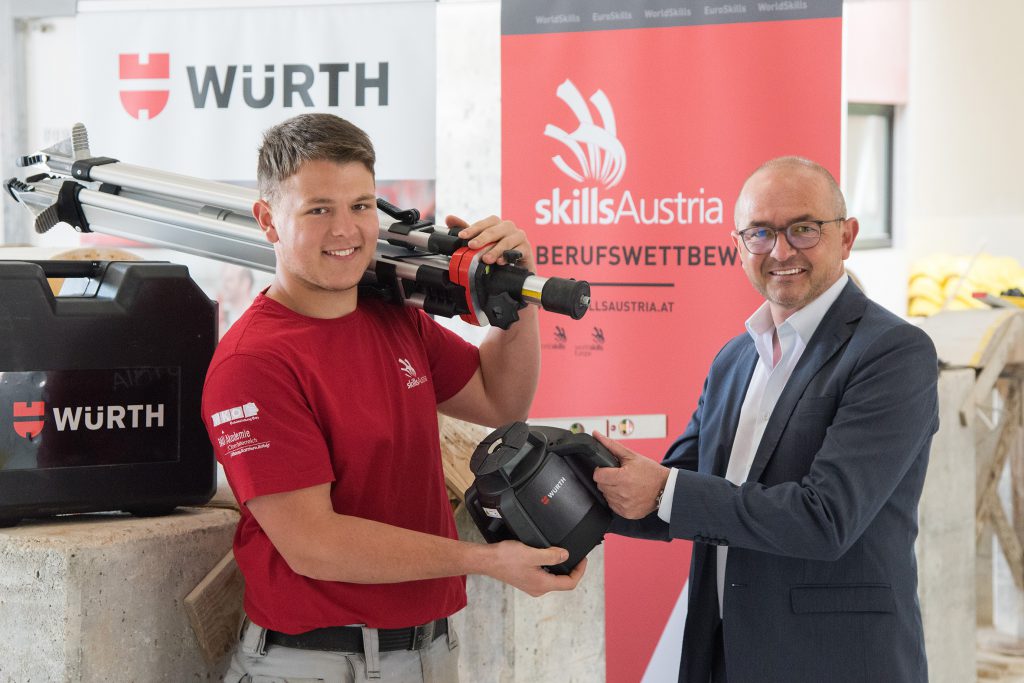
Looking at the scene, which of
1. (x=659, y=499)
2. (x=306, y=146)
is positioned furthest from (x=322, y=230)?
(x=659, y=499)

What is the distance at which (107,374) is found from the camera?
5.13ft

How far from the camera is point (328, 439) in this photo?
1.46m

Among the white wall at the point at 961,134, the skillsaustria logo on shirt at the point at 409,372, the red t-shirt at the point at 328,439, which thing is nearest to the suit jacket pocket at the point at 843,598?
the red t-shirt at the point at 328,439

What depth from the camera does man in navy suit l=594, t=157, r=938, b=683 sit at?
1.63 meters

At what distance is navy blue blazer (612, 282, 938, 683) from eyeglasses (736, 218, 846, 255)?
12 cm

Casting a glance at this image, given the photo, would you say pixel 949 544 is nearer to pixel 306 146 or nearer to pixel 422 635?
pixel 422 635

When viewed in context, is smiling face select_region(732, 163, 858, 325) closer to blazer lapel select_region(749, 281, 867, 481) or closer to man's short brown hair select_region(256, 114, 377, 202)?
blazer lapel select_region(749, 281, 867, 481)

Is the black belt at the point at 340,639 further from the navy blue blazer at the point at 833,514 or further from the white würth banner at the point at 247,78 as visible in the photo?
the white würth banner at the point at 247,78

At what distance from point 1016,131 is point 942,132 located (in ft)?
2.13

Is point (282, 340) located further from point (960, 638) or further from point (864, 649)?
point (960, 638)

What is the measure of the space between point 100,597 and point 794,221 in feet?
4.14

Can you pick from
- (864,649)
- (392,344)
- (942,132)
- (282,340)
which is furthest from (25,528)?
(942,132)

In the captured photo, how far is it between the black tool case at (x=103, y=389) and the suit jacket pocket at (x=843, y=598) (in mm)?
965

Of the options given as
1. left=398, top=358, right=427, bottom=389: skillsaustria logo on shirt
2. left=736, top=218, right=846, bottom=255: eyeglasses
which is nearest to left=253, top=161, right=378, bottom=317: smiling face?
left=398, top=358, right=427, bottom=389: skillsaustria logo on shirt
